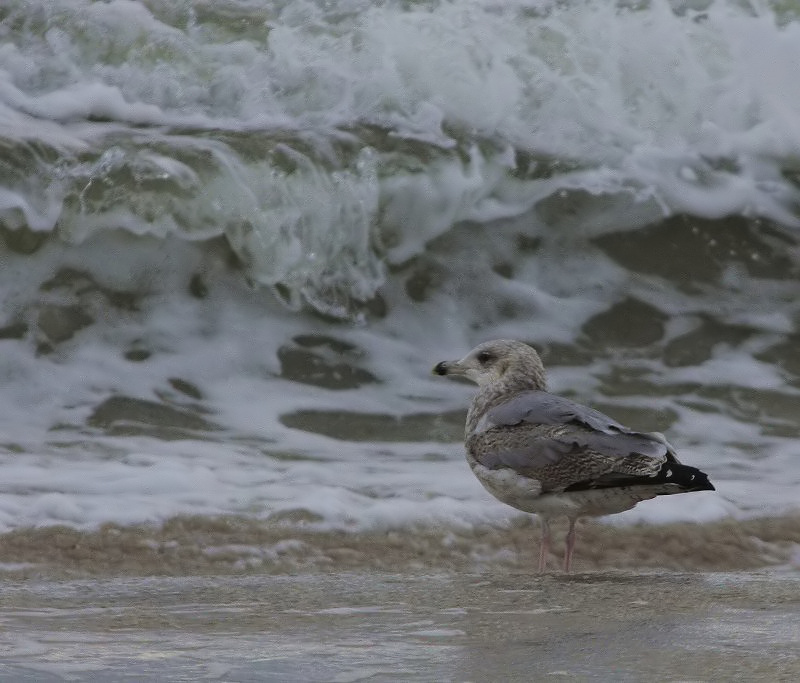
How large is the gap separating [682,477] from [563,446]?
413 mm

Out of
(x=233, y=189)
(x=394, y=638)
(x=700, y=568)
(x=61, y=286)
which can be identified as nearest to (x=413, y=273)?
(x=233, y=189)

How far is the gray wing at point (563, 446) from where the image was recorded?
14.0ft

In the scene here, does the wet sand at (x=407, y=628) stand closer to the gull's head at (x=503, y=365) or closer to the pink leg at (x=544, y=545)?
the pink leg at (x=544, y=545)

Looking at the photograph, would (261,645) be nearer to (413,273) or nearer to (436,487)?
(436,487)

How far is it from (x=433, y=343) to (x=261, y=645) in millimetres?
5251

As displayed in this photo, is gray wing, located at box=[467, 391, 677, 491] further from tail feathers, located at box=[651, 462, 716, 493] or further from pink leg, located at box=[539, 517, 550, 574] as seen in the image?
pink leg, located at box=[539, 517, 550, 574]

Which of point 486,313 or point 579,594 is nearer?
point 579,594

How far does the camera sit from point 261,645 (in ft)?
10.6

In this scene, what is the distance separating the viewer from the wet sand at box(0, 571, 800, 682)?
9.68 feet

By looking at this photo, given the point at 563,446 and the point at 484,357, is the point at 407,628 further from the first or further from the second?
the point at 484,357

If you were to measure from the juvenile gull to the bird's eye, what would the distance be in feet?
1.09

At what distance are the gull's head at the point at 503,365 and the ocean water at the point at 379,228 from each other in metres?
0.71

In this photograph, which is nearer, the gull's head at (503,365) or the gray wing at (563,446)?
the gray wing at (563,446)

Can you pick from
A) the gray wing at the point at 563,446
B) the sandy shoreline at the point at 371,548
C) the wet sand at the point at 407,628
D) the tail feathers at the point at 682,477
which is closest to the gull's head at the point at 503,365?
the gray wing at the point at 563,446
